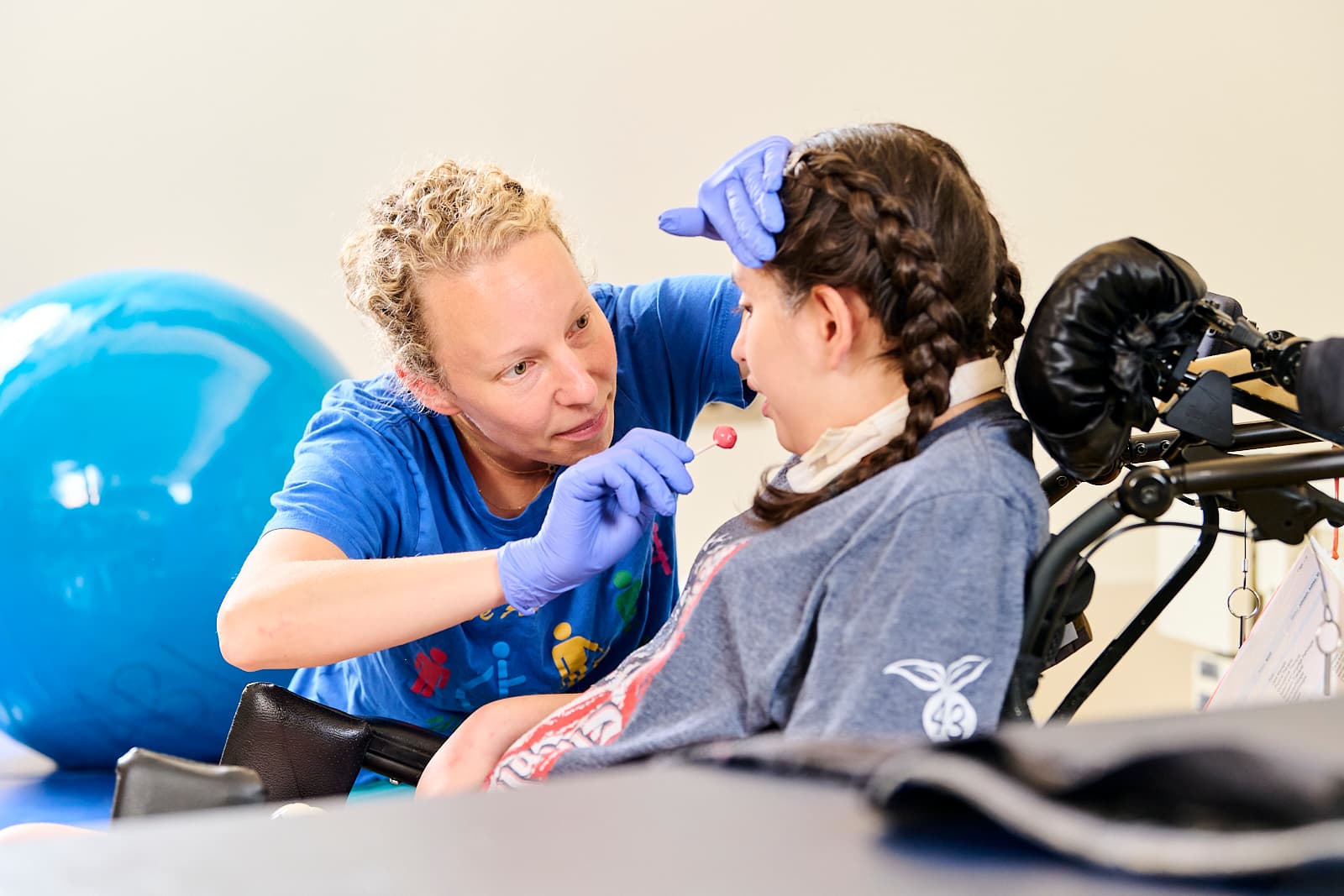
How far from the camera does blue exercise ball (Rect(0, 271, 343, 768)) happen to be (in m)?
1.87

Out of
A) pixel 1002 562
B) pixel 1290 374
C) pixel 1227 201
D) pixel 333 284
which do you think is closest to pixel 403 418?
pixel 1002 562

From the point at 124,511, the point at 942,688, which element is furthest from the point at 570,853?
the point at 124,511

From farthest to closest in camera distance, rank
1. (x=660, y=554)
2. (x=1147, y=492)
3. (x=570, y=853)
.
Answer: (x=660, y=554) → (x=1147, y=492) → (x=570, y=853)

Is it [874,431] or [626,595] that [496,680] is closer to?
[626,595]

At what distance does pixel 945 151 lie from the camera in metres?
1.04

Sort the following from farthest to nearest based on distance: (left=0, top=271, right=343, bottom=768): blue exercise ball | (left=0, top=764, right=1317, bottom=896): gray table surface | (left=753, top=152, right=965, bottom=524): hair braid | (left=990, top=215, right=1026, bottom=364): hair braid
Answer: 1. (left=0, top=271, right=343, bottom=768): blue exercise ball
2. (left=990, top=215, right=1026, bottom=364): hair braid
3. (left=753, top=152, right=965, bottom=524): hair braid
4. (left=0, top=764, right=1317, bottom=896): gray table surface

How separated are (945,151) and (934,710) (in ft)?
1.64

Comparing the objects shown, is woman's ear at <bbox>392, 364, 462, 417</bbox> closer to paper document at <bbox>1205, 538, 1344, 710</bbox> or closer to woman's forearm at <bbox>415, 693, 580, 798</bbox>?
woman's forearm at <bbox>415, 693, 580, 798</bbox>

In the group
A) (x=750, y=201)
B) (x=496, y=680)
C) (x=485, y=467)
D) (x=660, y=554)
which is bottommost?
(x=496, y=680)

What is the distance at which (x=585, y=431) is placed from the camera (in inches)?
52.2

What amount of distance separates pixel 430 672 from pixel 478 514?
0.65ft

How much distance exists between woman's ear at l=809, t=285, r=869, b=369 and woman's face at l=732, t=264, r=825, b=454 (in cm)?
1

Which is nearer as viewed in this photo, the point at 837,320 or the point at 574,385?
the point at 837,320

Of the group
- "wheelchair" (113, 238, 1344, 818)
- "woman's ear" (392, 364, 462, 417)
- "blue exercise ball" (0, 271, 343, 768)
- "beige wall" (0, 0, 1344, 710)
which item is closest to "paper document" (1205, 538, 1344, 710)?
"wheelchair" (113, 238, 1344, 818)
